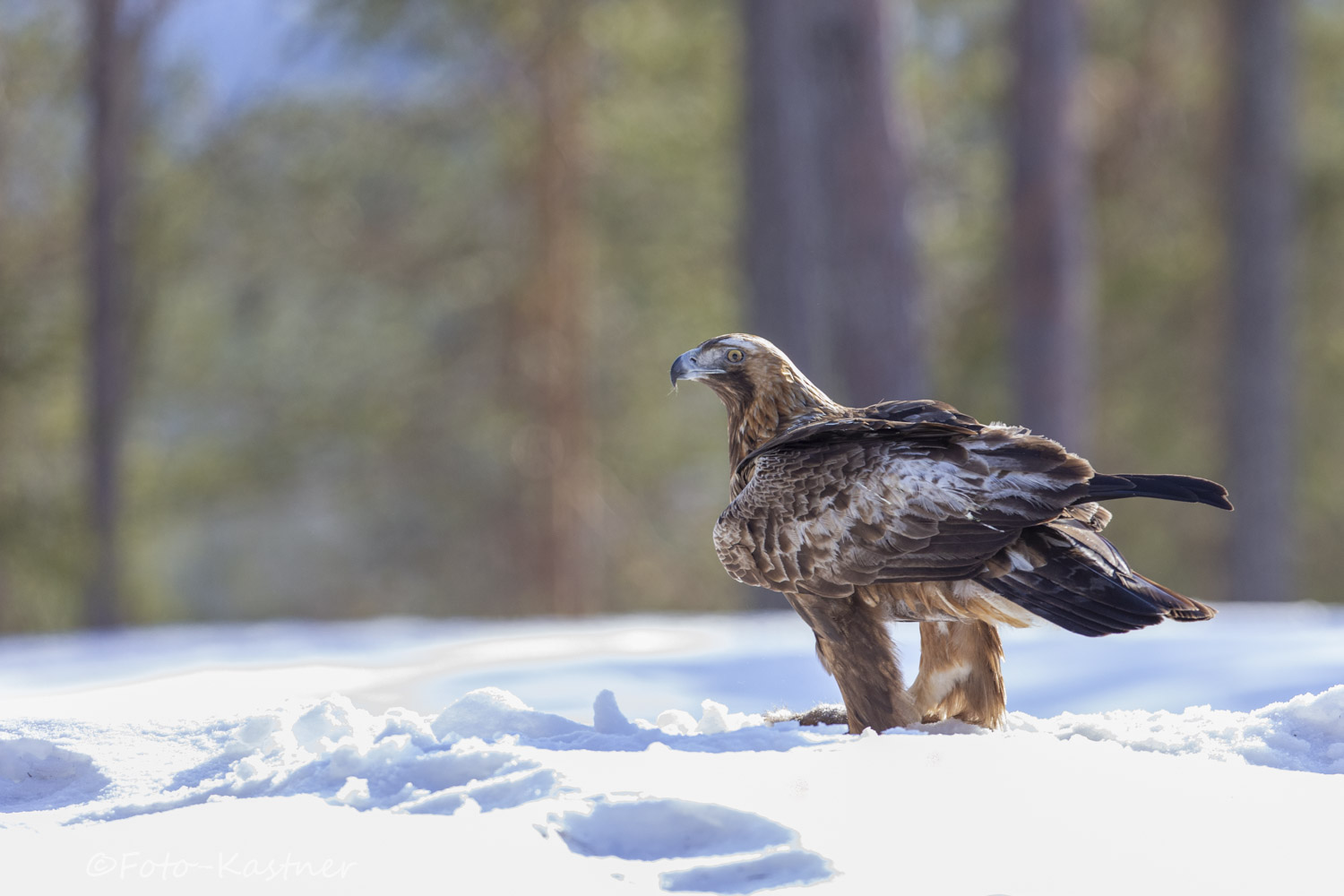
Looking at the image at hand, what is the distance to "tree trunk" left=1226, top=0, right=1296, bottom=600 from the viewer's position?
46.7 ft

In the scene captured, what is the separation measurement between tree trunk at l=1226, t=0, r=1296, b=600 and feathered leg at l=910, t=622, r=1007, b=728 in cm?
1164

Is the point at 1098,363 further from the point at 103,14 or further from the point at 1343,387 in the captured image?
the point at 103,14

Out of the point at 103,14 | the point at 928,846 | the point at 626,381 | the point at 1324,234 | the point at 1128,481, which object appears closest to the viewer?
the point at 928,846

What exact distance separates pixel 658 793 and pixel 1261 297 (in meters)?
13.6

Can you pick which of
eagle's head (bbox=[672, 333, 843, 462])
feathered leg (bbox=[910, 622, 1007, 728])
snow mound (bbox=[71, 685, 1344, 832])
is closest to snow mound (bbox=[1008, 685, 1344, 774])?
snow mound (bbox=[71, 685, 1344, 832])

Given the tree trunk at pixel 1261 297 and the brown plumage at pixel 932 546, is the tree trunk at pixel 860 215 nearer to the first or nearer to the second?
the brown plumage at pixel 932 546

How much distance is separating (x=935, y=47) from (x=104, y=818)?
52.8 ft

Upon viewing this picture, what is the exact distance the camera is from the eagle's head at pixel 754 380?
4.03 meters

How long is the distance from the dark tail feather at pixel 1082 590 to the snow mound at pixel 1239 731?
0.33m

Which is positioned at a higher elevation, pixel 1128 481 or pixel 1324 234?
pixel 1324 234

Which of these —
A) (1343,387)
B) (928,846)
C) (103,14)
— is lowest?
(928,846)

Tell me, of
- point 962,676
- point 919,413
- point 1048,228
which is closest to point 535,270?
point 1048,228

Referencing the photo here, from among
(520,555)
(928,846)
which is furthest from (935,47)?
(928,846)

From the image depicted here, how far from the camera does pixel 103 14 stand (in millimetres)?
14383
